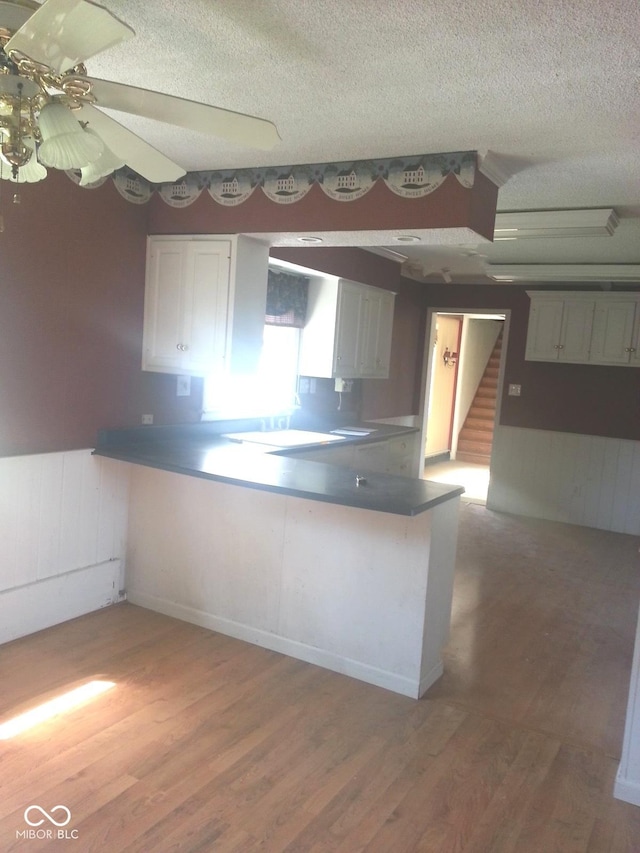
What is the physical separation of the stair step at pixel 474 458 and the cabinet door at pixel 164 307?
705 cm

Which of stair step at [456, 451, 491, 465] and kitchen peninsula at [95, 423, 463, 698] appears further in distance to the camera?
stair step at [456, 451, 491, 465]

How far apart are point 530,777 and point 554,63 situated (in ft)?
7.79

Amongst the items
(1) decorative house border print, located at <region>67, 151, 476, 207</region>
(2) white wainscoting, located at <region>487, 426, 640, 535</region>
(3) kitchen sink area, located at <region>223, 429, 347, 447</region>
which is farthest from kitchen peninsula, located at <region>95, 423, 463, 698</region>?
(2) white wainscoting, located at <region>487, 426, 640, 535</region>

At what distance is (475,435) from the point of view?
10195 mm

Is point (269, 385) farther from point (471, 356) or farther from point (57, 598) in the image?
point (471, 356)

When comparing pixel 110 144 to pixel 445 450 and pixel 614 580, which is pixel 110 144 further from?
pixel 445 450

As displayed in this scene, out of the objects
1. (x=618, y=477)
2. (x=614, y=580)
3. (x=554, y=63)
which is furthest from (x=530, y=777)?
(x=618, y=477)

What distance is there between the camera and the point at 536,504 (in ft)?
21.8

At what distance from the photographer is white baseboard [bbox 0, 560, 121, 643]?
320cm

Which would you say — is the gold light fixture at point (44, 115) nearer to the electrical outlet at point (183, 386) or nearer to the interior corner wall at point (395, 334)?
the electrical outlet at point (183, 386)

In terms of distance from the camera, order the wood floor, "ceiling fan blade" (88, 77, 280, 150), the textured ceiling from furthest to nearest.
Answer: the wood floor
the textured ceiling
"ceiling fan blade" (88, 77, 280, 150)

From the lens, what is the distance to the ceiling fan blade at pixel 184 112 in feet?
5.15

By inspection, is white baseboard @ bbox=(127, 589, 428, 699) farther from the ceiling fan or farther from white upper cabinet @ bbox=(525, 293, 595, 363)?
white upper cabinet @ bbox=(525, 293, 595, 363)

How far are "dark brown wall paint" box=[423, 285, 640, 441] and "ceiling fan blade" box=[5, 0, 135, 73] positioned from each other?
19.3ft
